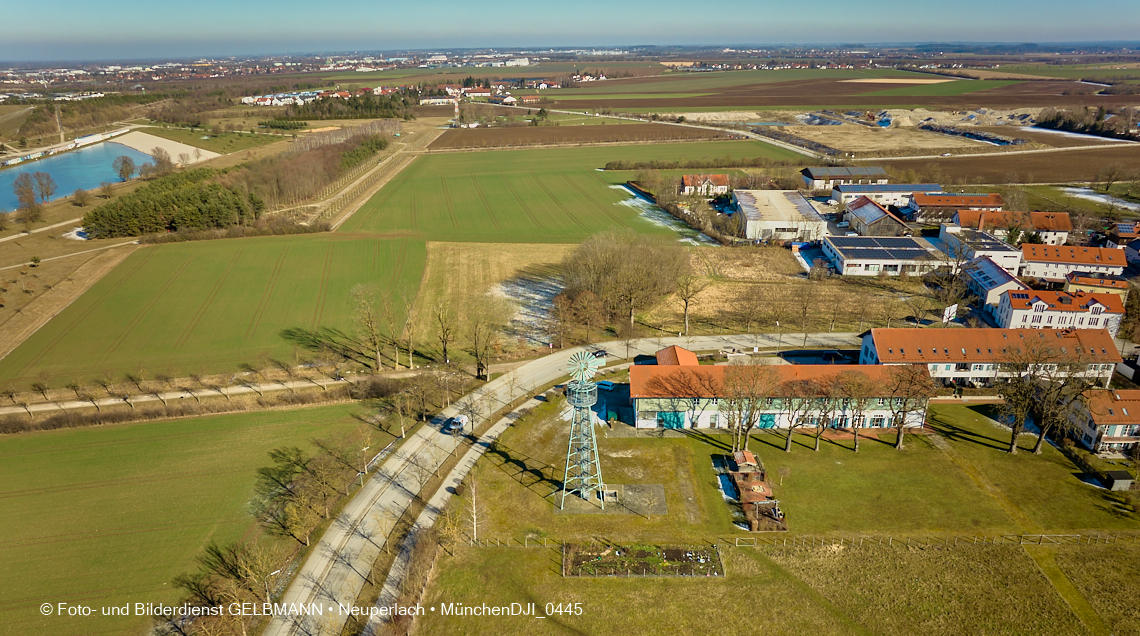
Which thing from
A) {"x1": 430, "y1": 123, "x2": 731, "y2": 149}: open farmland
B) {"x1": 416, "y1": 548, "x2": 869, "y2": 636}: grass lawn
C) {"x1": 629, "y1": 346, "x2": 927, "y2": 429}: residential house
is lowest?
{"x1": 416, "y1": 548, "x2": 869, "y2": 636}: grass lawn

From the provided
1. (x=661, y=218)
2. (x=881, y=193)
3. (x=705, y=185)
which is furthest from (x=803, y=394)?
(x=705, y=185)

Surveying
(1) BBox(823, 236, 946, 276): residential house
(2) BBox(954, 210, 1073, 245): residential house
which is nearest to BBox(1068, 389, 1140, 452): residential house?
(1) BBox(823, 236, 946, 276): residential house

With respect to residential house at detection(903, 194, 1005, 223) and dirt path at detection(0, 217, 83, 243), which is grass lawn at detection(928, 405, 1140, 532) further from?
dirt path at detection(0, 217, 83, 243)

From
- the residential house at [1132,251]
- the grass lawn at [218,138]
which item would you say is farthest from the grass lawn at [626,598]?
the grass lawn at [218,138]

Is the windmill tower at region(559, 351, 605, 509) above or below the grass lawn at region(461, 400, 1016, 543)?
above

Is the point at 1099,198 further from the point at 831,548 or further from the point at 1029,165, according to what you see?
the point at 831,548

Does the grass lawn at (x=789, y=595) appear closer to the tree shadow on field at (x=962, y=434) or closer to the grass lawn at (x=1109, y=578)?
the grass lawn at (x=1109, y=578)

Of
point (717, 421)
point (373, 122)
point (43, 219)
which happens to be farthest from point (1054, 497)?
point (373, 122)
